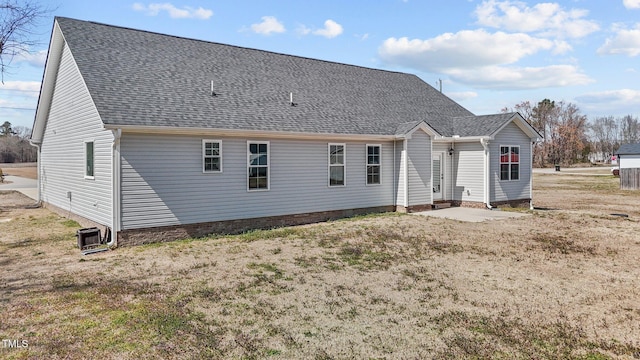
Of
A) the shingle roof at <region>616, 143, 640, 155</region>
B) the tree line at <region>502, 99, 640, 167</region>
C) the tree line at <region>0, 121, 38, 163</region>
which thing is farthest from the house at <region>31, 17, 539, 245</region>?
the tree line at <region>0, 121, 38, 163</region>

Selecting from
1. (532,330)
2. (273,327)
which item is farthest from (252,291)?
(532,330)

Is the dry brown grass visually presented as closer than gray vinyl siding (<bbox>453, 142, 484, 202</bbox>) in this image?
Yes

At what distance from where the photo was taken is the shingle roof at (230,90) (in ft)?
35.6

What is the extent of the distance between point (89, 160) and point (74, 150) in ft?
5.58

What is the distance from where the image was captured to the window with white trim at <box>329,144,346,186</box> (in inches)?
547

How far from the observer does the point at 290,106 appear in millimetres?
13992

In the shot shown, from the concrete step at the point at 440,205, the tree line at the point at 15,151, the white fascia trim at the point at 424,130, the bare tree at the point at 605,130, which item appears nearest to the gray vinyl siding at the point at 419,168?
the white fascia trim at the point at 424,130

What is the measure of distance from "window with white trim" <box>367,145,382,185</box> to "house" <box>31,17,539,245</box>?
0.14 feet

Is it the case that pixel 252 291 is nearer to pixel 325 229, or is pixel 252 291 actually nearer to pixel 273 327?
pixel 273 327

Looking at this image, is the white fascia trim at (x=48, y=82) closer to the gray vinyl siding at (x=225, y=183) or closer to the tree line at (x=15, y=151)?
the gray vinyl siding at (x=225, y=183)

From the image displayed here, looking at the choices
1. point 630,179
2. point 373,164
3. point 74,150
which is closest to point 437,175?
point 373,164

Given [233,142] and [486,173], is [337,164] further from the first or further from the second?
[486,173]

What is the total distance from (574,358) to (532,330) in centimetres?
71

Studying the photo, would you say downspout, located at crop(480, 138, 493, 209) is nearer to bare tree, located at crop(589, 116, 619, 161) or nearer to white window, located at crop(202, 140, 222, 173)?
white window, located at crop(202, 140, 222, 173)
